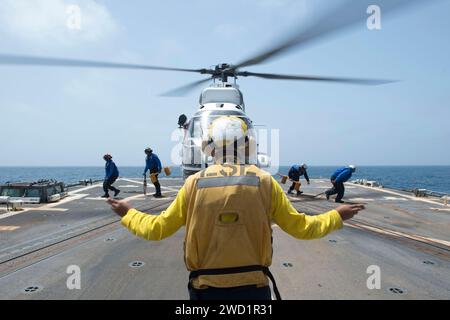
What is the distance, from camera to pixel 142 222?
2.05 m

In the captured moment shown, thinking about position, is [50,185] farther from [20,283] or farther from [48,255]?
[20,283]

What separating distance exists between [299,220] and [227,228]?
0.56m

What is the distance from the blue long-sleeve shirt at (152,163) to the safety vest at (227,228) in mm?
11147

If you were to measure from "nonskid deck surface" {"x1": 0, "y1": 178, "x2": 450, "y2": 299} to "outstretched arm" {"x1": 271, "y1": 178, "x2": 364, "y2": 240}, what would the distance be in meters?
2.00

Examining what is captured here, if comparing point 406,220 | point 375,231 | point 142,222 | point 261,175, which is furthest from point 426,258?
point 142,222

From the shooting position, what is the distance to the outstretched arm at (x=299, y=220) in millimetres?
2041

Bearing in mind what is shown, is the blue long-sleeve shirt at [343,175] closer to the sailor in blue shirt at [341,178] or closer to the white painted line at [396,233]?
the sailor in blue shirt at [341,178]

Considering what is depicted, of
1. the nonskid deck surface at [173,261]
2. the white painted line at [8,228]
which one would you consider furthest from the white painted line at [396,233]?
the white painted line at [8,228]

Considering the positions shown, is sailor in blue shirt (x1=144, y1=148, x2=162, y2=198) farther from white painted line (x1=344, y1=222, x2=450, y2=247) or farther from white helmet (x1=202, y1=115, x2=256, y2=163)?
white helmet (x1=202, y1=115, x2=256, y2=163)

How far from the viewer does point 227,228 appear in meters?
1.85

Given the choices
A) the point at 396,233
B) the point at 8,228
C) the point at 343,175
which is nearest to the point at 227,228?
the point at 396,233

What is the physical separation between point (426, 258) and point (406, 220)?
398 centimetres

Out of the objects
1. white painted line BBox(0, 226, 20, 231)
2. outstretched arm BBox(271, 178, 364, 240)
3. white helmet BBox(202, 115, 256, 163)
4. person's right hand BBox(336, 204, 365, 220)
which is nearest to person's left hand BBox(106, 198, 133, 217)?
white helmet BBox(202, 115, 256, 163)

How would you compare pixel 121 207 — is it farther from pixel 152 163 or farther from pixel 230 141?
pixel 152 163
